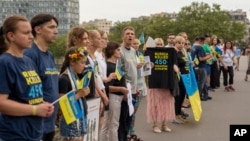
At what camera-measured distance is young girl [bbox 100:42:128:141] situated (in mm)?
6098

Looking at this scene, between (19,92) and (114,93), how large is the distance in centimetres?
289

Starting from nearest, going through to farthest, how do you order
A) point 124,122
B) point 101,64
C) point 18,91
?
point 18,91
point 101,64
point 124,122

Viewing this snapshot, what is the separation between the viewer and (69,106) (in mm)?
3875

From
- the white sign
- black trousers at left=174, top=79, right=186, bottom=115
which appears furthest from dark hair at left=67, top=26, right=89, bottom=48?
black trousers at left=174, top=79, right=186, bottom=115

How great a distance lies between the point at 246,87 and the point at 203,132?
8354 mm

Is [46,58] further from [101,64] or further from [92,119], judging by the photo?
[101,64]

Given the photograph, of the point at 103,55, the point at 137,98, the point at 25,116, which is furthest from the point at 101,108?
the point at 25,116

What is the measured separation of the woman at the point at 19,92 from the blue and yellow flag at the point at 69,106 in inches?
13.7

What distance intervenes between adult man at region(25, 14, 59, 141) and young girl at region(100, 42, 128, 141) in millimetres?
1946

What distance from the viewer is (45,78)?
3.91 m

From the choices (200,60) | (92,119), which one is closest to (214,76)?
(200,60)

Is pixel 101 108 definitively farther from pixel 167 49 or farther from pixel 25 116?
pixel 167 49

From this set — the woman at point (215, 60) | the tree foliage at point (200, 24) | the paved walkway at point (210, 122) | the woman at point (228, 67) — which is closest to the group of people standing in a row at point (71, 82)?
the paved walkway at point (210, 122)

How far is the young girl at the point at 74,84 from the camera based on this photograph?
4457mm
